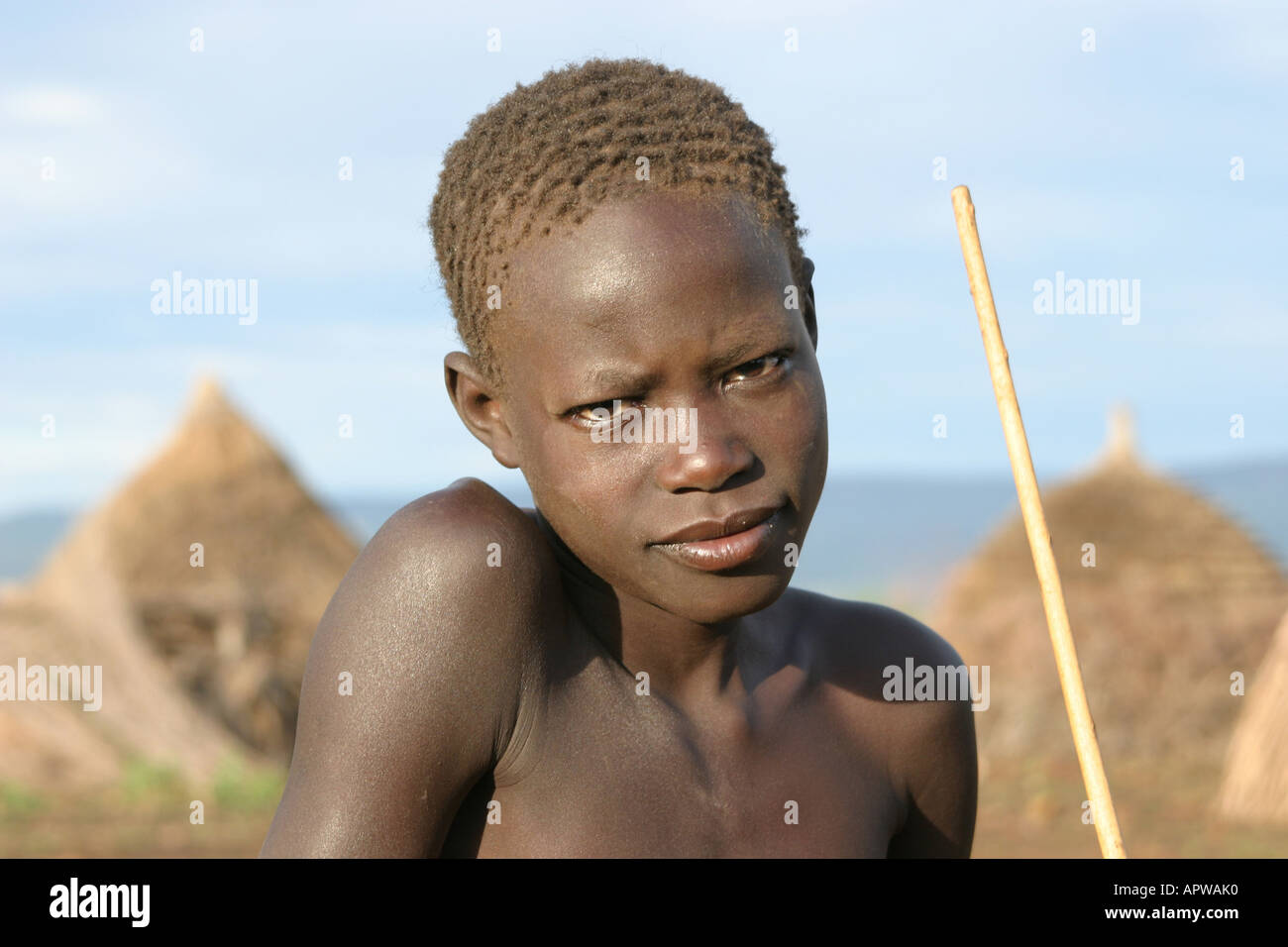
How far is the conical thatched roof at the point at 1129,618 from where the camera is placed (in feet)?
39.2

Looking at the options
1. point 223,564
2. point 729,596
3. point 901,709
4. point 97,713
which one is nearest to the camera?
point 729,596

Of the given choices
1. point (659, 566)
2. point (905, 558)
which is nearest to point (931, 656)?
point (659, 566)

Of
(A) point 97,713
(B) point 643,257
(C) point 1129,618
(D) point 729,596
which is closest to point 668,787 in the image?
(D) point 729,596

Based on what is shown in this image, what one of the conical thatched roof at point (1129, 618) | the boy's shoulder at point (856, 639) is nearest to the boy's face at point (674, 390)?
the boy's shoulder at point (856, 639)

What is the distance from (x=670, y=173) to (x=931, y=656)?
3.70 ft

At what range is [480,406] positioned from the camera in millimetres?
2465

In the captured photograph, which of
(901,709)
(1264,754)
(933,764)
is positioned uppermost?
(901,709)

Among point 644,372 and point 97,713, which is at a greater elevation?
point 644,372

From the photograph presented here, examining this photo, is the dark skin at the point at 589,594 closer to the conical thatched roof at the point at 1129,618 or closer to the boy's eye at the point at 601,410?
the boy's eye at the point at 601,410

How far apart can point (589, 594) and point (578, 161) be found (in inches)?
27.4

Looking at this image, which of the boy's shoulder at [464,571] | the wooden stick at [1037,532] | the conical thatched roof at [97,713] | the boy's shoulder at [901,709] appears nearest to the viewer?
the wooden stick at [1037,532]

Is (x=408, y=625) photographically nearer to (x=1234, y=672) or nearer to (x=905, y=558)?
(x=1234, y=672)

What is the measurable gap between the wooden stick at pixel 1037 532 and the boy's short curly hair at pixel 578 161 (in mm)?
295

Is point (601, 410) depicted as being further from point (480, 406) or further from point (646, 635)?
point (646, 635)
